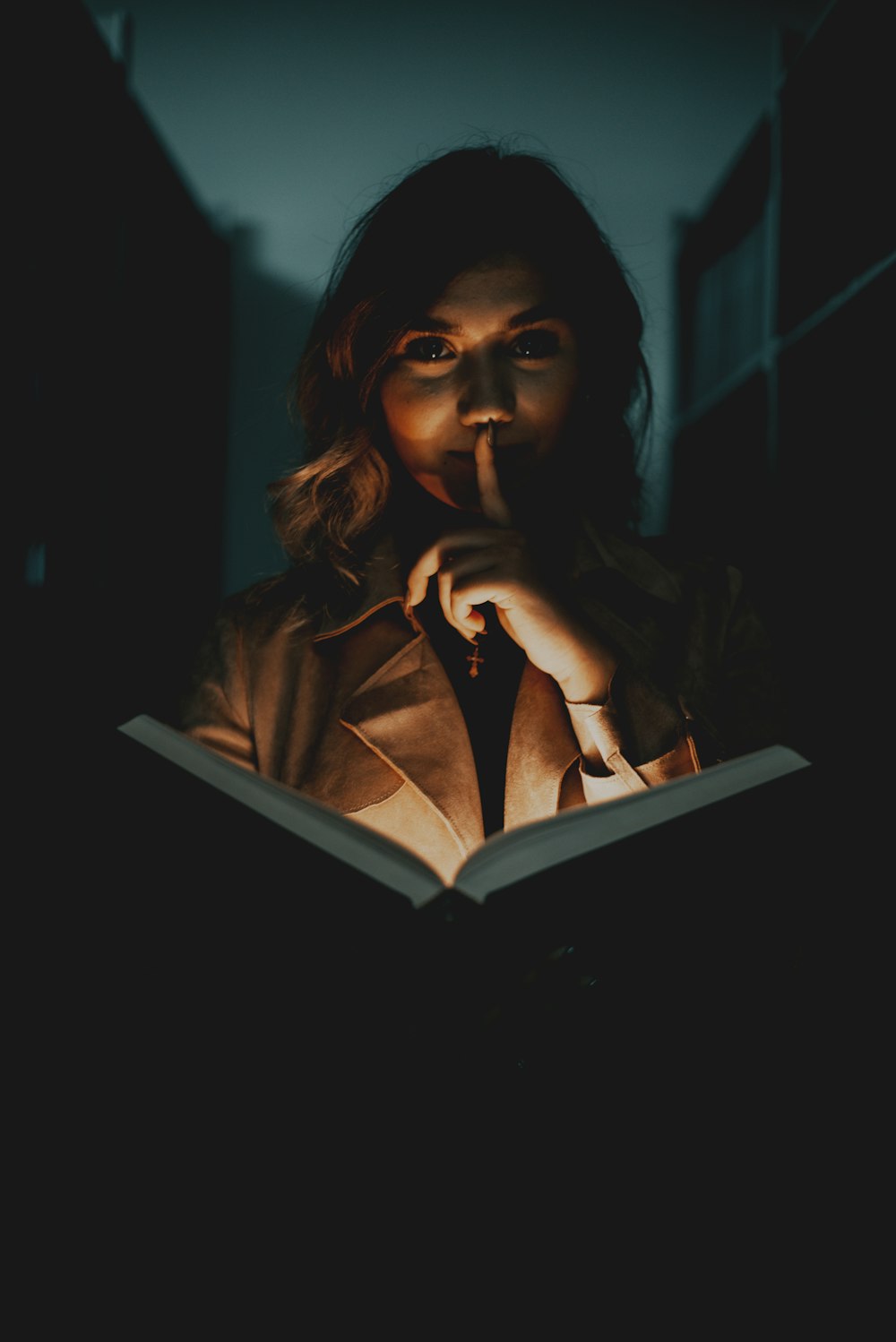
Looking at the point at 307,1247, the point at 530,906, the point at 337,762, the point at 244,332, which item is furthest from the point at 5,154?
the point at 307,1247

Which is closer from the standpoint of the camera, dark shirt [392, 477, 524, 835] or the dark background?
dark shirt [392, 477, 524, 835]

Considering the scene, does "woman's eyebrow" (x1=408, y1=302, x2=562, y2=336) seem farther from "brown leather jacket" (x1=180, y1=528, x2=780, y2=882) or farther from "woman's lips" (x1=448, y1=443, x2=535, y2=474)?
"brown leather jacket" (x1=180, y1=528, x2=780, y2=882)

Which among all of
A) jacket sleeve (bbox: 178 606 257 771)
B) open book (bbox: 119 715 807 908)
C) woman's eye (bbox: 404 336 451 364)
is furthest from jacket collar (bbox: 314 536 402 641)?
open book (bbox: 119 715 807 908)

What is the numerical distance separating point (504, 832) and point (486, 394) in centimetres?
58

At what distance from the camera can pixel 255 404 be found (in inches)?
65.8

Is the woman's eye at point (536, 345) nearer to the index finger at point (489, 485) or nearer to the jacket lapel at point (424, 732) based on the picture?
the index finger at point (489, 485)

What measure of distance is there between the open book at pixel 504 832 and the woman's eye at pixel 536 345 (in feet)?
1.87

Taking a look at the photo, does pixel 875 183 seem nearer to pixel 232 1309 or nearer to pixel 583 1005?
pixel 583 1005

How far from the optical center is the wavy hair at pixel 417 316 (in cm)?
114

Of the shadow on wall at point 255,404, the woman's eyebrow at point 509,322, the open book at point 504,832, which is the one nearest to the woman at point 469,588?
the woman's eyebrow at point 509,322

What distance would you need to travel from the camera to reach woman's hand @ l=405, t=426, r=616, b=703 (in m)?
1.01

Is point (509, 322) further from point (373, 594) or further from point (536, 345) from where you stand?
point (373, 594)

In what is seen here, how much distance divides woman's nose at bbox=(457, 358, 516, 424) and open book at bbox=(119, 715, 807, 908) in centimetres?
51

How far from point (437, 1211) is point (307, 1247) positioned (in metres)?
0.09
